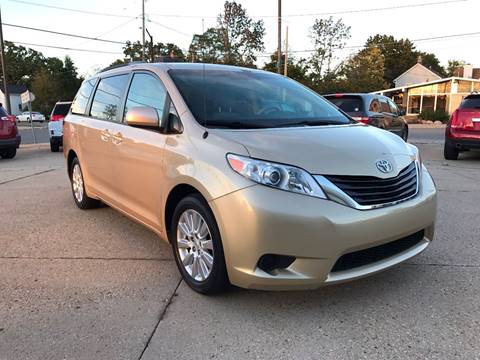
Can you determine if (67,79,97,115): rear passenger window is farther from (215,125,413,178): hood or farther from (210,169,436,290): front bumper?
(210,169,436,290): front bumper

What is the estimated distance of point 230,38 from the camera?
5903 centimetres

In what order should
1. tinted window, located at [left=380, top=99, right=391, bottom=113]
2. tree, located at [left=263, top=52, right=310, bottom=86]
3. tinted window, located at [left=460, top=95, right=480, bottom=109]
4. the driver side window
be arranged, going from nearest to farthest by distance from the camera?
the driver side window → tinted window, located at [left=460, top=95, right=480, bottom=109] → tinted window, located at [left=380, top=99, right=391, bottom=113] → tree, located at [left=263, top=52, right=310, bottom=86]

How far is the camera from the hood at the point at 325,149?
115 inches

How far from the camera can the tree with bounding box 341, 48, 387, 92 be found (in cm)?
4738

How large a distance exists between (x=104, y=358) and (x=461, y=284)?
2651mm

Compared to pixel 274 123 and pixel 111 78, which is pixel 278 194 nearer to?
pixel 274 123

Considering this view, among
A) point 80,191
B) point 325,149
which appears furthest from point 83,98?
point 325,149

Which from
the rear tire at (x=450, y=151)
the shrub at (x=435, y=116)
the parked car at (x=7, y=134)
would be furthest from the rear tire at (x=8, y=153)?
the shrub at (x=435, y=116)

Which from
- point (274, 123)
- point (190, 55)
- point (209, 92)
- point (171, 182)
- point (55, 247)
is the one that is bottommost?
point (55, 247)

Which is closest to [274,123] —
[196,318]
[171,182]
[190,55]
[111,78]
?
[171,182]

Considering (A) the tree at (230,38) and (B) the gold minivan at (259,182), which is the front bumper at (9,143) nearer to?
(B) the gold minivan at (259,182)

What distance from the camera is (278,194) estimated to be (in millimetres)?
2773

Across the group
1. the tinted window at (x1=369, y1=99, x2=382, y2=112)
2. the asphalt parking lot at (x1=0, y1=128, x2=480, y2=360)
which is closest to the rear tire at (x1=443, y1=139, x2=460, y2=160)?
the tinted window at (x1=369, y1=99, x2=382, y2=112)

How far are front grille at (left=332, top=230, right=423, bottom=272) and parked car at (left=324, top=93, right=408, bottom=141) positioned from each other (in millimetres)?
6898
